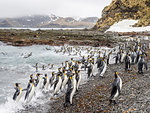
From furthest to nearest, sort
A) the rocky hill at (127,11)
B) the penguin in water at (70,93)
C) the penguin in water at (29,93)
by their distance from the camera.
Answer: the rocky hill at (127,11)
the penguin in water at (29,93)
the penguin in water at (70,93)

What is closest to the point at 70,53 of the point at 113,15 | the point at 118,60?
the point at 118,60

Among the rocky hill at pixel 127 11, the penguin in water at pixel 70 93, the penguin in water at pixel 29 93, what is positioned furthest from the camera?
the rocky hill at pixel 127 11

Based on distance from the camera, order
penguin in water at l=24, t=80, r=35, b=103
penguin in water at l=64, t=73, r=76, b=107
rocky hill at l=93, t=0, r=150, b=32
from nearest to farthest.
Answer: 1. penguin in water at l=64, t=73, r=76, b=107
2. penguin in water at l=24, t=80, r=35, b=103
3. rocky hill at l=93, t=0, r=150, b=32

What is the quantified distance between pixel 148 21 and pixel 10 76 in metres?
62.4

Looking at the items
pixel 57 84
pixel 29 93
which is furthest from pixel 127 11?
pixel 29 93

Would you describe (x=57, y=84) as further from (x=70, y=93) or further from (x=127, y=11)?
(x=127, y=11)

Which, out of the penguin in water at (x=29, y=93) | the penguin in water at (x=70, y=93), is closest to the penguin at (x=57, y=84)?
the penguin in water at (x=29, y=93)

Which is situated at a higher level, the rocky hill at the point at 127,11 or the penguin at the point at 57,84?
the rocky hill at the point at 127,11

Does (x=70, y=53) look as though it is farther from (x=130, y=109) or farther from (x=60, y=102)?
(x=130, y=109)

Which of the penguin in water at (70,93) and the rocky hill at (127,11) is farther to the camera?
the rocky hill at (127,11)

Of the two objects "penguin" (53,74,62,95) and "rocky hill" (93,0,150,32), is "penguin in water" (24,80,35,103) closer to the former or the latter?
"penguin" (53,74,62,95)

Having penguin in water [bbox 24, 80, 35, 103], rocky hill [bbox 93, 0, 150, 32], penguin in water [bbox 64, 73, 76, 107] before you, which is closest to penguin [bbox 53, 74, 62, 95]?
penguin in water [bbox 24, 80, 35, 103]

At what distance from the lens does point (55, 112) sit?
23.0ft

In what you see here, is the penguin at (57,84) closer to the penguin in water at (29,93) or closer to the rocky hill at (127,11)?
the penguin in water at (29,93)
